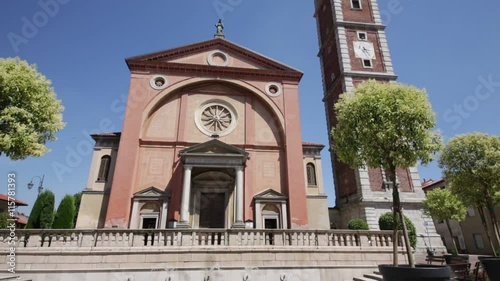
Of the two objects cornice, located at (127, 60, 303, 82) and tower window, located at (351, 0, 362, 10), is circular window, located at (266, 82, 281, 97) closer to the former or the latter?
cornice, located at (127, 60, 303, 82)

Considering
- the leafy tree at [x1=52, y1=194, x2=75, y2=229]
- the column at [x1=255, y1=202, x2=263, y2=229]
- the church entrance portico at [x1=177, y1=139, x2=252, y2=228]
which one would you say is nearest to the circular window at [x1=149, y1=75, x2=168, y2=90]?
the church entrance portico at [x1=177, y1=139, x2=252, y2=228]

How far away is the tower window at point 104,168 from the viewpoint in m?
16.7

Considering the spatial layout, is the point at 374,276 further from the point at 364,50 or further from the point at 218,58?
the point at 364,50

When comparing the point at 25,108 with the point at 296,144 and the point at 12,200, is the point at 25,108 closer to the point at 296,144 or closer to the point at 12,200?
the point at 12,200

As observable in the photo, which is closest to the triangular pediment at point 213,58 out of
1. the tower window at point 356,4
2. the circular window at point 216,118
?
the circular window at point 216,118

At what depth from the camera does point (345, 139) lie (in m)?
9.30

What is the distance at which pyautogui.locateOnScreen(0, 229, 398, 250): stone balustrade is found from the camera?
9102 millimetres

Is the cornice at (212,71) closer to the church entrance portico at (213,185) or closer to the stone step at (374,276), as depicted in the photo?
the church entrance portico at (213,185)

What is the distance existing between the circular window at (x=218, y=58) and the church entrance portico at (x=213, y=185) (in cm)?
677

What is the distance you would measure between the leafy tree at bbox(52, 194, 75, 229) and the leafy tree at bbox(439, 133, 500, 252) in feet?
73.2

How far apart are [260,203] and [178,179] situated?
17.5ft

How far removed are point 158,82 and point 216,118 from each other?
4.83 meters

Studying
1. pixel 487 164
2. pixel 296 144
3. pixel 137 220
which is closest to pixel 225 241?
pixel 137 220

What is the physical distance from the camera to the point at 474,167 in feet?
38.2
